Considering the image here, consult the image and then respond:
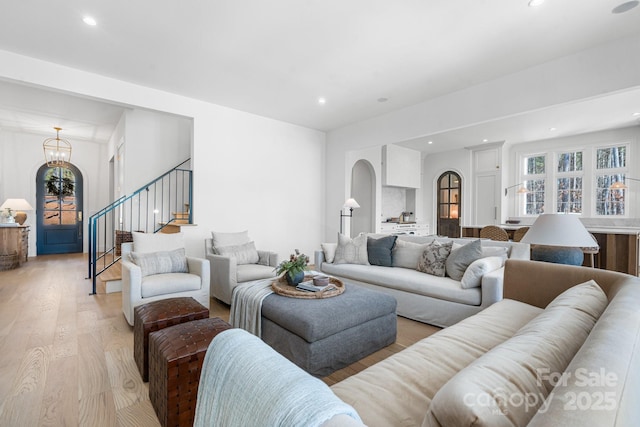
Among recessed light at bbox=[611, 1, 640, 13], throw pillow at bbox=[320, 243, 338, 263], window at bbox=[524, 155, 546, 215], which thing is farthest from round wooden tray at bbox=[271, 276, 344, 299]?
window at bbox=[524, 155, 546, 215]

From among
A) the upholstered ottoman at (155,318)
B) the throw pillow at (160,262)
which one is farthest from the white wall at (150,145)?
the upholstered ottoman at (155,318)

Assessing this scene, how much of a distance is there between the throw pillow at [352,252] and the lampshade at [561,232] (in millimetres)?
2076

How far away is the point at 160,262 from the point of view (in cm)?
328

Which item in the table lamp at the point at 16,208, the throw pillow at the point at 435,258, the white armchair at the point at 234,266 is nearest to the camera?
the throw pillow at the point at 435,258

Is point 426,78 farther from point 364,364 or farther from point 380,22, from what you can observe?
point 364,364

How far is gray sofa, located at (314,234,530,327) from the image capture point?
2711 millimetres

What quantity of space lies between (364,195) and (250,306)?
537 cm

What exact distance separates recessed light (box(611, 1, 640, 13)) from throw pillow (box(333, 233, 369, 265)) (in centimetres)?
331

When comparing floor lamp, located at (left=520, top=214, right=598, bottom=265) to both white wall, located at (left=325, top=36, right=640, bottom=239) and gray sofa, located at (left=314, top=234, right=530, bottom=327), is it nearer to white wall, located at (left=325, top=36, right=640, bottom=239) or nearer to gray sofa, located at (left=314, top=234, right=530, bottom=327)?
gray sofa, located at (left=314, top=234, right=530, bottom=327)

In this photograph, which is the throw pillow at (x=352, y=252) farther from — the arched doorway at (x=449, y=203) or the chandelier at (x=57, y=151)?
the chandelier at (x=57, y=151)

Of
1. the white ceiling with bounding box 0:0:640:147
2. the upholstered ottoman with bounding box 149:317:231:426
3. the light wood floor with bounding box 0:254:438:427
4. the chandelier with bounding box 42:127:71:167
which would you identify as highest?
the white ceiling with bounding box 0:0:640:147

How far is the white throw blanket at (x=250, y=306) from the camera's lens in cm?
245

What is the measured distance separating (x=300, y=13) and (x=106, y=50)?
2.25 meters

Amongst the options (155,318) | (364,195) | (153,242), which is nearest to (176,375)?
(155,318)
